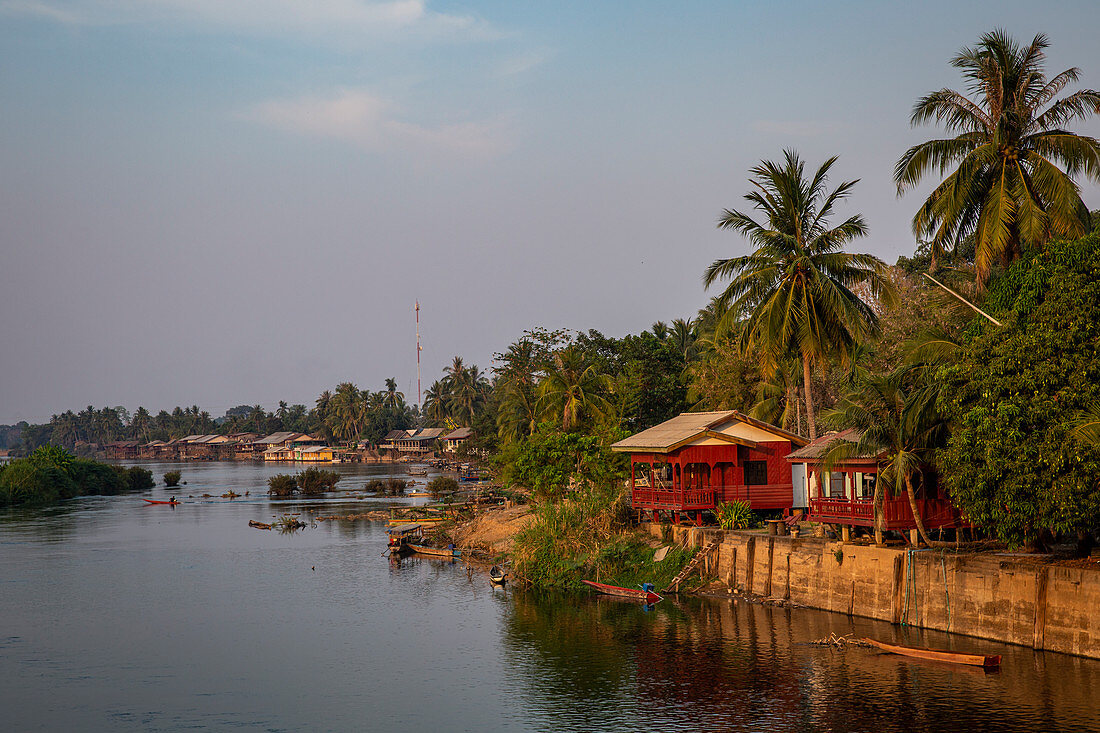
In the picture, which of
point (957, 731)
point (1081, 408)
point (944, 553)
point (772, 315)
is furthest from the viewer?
point (772, 315)

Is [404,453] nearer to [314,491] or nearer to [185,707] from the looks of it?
[314,491]

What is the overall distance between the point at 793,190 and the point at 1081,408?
701 inches

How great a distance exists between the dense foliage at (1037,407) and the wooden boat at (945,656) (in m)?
3.45

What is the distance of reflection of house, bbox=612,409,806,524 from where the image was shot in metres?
40.8

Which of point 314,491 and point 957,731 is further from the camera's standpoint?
point 314,491

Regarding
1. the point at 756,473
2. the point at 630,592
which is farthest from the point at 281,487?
the point at 756,473

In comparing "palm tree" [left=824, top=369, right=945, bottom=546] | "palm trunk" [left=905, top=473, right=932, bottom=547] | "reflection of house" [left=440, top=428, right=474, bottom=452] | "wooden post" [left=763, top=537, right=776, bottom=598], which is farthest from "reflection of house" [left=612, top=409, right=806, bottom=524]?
"reflection of house" [left=440, top=428, right=474, bottom=452]

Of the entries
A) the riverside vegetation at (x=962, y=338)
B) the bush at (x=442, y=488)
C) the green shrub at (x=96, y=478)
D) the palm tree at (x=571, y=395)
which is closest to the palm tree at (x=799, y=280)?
the riverside vegetation at (x=962, y=338)

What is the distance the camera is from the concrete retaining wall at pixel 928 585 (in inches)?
994

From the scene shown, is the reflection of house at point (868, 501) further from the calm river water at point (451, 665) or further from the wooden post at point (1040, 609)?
the wooden post at point (1040, 609)

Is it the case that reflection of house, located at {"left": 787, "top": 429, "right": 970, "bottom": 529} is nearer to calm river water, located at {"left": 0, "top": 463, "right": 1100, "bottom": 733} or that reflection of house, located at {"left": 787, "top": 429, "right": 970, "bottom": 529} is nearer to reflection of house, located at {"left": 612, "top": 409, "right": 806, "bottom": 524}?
calm river water, located at {"left": 0, "top": 463, "right": 1100, "bottom": 733}

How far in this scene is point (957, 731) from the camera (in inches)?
882

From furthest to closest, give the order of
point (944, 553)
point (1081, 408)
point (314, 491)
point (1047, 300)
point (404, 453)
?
point (404, 453), point (314, 491), point (944, 553), point (1047, 300), point (1081, 408)

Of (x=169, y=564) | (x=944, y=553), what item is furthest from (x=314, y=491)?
(x=944, y=553)
